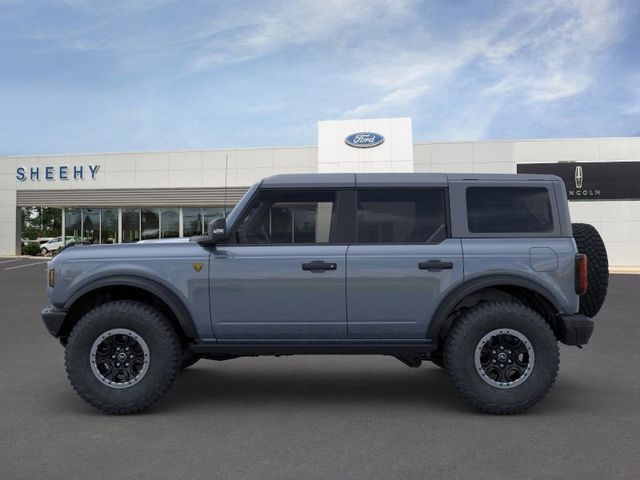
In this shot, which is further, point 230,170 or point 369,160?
point 230,170

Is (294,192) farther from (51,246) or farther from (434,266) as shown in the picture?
(51,246)

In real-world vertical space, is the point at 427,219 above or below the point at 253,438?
above

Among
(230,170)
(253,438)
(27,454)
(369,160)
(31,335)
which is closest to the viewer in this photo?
(27,454)

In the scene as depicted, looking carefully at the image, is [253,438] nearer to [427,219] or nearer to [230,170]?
[427,219]

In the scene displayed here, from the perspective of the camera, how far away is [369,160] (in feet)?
101

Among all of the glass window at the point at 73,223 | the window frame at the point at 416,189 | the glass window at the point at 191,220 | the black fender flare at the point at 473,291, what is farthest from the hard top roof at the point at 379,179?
the glass window at the point at 73,223

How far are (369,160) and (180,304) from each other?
2626 cm

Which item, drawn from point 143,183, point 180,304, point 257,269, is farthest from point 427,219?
point 143,183

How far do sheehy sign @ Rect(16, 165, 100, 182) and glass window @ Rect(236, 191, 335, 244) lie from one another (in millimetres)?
32945

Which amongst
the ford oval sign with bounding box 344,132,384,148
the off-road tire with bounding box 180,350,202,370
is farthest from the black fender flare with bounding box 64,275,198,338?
the ford oval sign with bounding box 344,132,384,148

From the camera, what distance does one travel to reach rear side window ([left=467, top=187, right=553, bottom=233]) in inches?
212

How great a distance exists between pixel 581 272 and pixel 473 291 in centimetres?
91

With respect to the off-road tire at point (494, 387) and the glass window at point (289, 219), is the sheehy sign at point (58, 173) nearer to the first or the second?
the glass window at point (289, 219)

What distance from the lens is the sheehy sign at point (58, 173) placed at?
36031 mm
